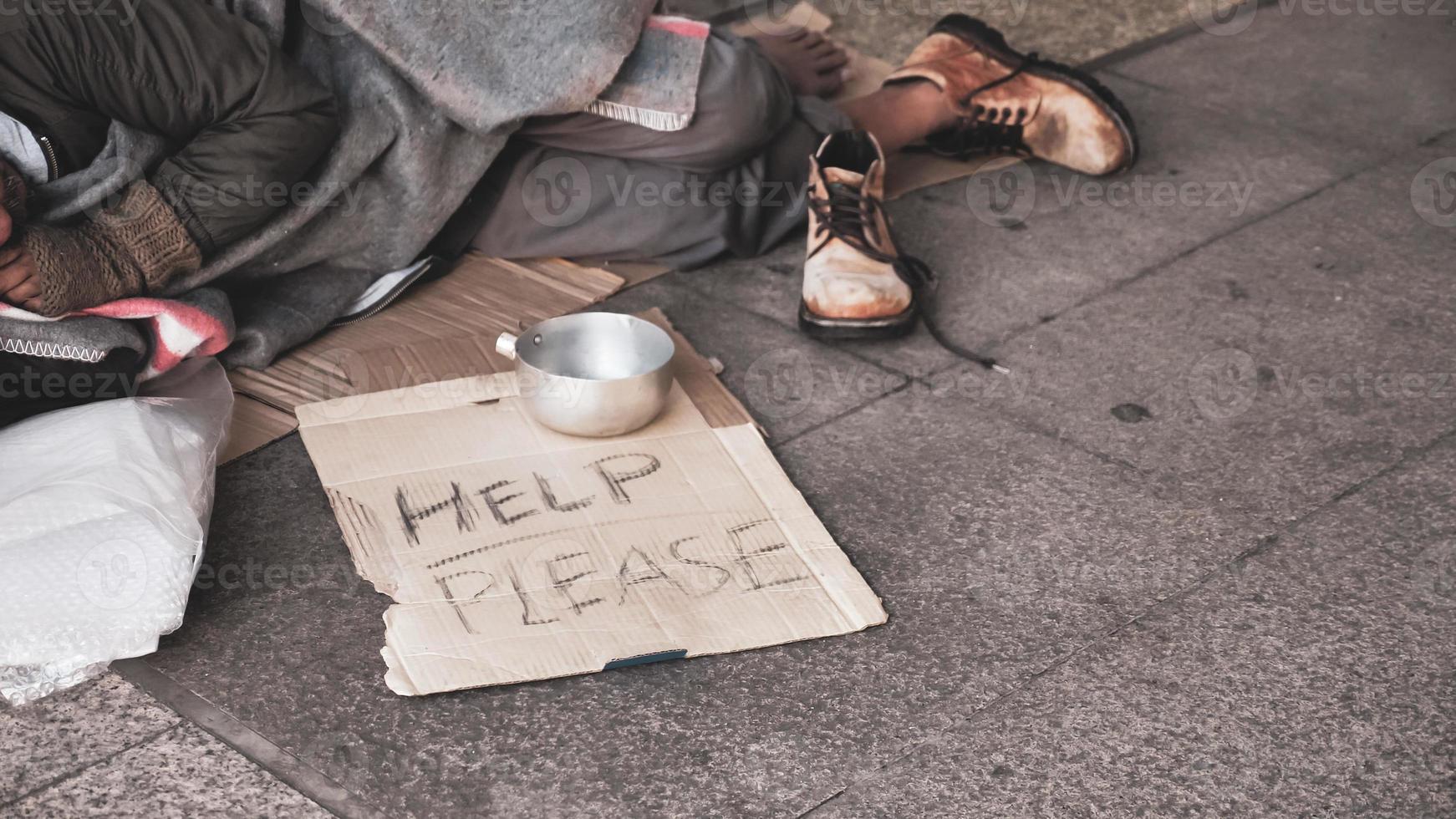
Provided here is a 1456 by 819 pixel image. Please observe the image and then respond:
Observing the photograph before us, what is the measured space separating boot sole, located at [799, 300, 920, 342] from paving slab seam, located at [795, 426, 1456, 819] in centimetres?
59

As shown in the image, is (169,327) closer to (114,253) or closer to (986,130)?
(114,253)

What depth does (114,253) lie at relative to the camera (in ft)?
5.23

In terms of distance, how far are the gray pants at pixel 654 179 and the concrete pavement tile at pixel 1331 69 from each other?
3.75ft

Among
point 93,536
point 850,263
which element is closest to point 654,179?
point 850,263

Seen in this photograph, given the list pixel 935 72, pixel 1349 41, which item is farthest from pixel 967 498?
pixel 1349 41

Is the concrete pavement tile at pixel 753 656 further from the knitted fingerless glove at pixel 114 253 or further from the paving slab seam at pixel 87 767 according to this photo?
the knitted fingerless glove at pixel 114 253

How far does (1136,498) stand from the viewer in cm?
159

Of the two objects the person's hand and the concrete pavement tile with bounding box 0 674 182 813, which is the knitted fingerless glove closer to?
the person's hand

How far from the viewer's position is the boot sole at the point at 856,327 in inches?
74.3

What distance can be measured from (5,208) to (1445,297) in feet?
6.43

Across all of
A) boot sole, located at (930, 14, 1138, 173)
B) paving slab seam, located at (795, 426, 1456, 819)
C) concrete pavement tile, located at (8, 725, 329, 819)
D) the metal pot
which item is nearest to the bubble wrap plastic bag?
concrete pavement tile, located at (8, 725, 329, 819)

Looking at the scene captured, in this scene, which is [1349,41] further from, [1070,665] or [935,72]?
[1070,665]

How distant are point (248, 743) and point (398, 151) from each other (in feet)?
2.97

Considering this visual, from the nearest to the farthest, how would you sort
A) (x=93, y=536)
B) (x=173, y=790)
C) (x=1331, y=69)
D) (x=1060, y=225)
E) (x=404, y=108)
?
(x=173, y=790), (x=93, y=536), (x=404, y=108), (x=1060, y=225), (x=1331, y=69)
